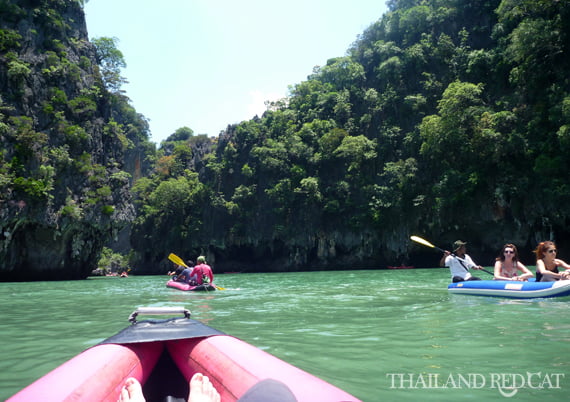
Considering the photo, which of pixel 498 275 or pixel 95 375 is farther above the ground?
pixel 498 275

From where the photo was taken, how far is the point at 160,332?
9.68ft

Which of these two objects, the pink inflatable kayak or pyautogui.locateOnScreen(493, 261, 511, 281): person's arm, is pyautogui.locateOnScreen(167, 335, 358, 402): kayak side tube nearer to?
the pink inflatable kayak

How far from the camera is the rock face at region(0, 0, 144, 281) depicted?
2206 cm

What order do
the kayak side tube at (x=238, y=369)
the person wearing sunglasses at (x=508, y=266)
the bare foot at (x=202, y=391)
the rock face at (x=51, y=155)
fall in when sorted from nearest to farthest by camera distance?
the kayak side tube at (x=238, y=369), the bare foot at (x=202, y=391), the person wearing sunglasses at (x=508, y=266), the rock face at (x=51, y=155)

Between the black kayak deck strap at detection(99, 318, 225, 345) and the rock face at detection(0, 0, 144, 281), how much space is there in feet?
72.3

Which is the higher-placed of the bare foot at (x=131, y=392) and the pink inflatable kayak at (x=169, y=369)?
the pink inflatable kayak at (x=169, y=369)

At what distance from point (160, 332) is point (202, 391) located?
855mm

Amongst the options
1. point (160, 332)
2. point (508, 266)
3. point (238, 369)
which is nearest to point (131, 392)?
point (238, 369)

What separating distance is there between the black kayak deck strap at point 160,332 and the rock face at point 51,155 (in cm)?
2203

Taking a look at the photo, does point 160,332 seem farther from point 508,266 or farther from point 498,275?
point 508,266

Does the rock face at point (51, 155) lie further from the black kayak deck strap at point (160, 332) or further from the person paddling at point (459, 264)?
the black kayak deck strap at point (160, 332)

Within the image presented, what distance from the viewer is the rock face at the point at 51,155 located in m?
22.1

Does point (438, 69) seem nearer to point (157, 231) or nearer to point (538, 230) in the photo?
point (538, 230)

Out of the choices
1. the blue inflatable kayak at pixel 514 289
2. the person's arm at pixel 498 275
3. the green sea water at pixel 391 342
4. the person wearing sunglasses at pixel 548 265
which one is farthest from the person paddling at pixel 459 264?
the person wearing sunglasses at pixel 548 265
